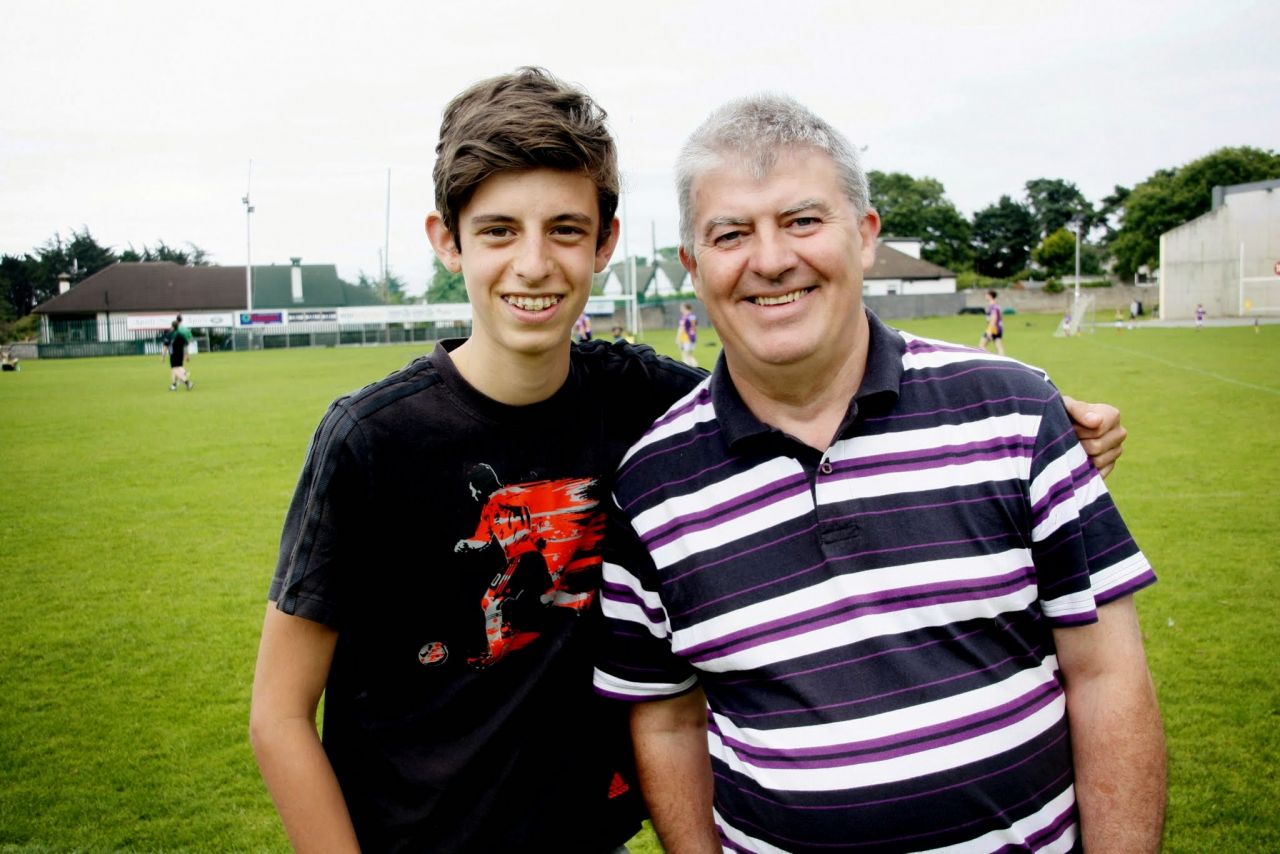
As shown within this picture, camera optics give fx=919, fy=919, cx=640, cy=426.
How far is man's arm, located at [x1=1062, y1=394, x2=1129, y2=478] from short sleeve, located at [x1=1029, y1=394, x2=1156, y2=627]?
0.23 m

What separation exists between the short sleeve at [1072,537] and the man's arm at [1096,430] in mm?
234

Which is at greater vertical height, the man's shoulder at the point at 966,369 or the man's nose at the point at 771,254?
the man's nose at the point at 771,254

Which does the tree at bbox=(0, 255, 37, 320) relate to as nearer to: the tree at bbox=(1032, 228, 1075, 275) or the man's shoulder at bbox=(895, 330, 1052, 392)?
the tree at bbox=(1032, 228, 1075, 275)

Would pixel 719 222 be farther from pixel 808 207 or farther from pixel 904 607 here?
pixel 904 607

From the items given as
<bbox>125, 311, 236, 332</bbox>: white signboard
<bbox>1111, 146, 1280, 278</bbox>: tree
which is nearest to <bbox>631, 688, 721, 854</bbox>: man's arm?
<bbox>125, 311, 236, 332</bbox>: white signboard

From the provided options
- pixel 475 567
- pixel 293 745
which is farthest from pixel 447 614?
pixel 293 745

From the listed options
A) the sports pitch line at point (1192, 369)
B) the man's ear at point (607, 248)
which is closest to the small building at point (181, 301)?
the sports pitch line at point (1192, 369)

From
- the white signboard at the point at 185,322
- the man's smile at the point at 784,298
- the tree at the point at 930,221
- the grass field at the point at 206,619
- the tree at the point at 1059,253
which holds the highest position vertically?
the tree at the point at 930,221

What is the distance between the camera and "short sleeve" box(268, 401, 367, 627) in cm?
210

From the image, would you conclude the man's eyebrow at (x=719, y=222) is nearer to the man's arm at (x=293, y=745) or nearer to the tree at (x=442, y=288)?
the man's arm at (x=293, y=745)

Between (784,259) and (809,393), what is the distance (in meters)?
0.35

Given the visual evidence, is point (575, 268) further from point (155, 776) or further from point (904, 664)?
point (155, 776)

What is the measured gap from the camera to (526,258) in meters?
2.36

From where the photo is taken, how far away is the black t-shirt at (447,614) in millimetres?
2178
